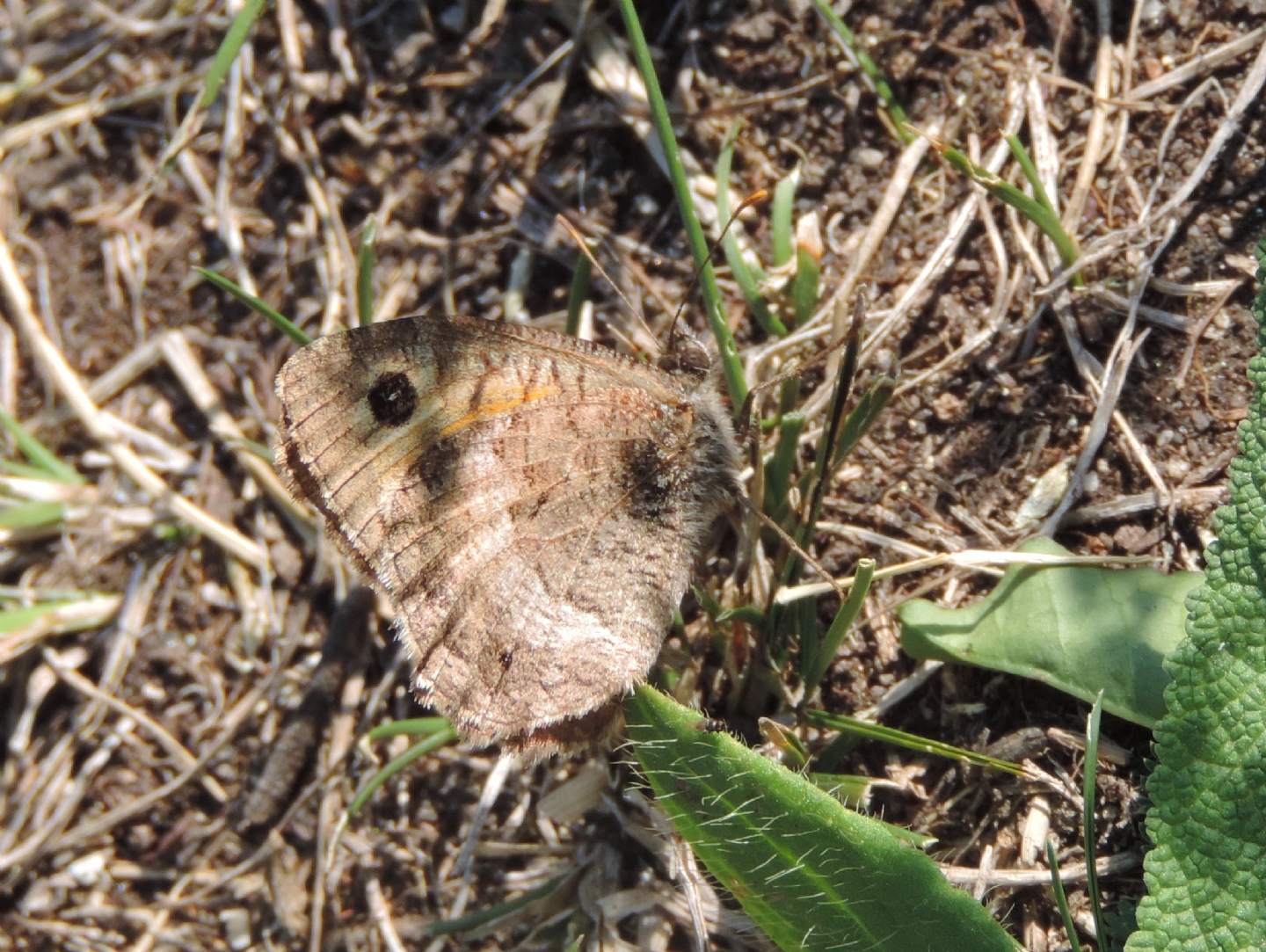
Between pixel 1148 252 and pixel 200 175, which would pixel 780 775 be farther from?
pixel 200 175

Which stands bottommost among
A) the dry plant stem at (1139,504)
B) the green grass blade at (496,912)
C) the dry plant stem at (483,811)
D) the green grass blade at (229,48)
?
the green grass blade at (496,912)

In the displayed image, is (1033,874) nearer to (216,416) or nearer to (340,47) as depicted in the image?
(216,416)

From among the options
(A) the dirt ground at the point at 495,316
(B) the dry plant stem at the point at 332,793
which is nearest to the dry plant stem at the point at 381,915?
(A) the dirt ground at the point at 495,316

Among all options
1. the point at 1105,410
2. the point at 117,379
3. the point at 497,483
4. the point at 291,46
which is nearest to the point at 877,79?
the point at 1105,410

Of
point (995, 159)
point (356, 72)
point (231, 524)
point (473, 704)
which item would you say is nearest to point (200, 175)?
point (356, 72)

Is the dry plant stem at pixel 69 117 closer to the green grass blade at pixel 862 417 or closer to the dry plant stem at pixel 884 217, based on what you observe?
the dry plant stem at pixel 884 217

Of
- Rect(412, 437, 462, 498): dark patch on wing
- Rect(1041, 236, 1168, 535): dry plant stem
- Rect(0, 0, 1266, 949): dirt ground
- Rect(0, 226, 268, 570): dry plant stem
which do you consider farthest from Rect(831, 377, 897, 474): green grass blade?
Rect(0, 226, 268, 570): dry plant stem

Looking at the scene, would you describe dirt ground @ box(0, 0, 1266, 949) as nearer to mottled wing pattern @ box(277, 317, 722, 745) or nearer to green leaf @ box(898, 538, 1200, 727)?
green leaf @ box(898, 538, 1200, 727)
